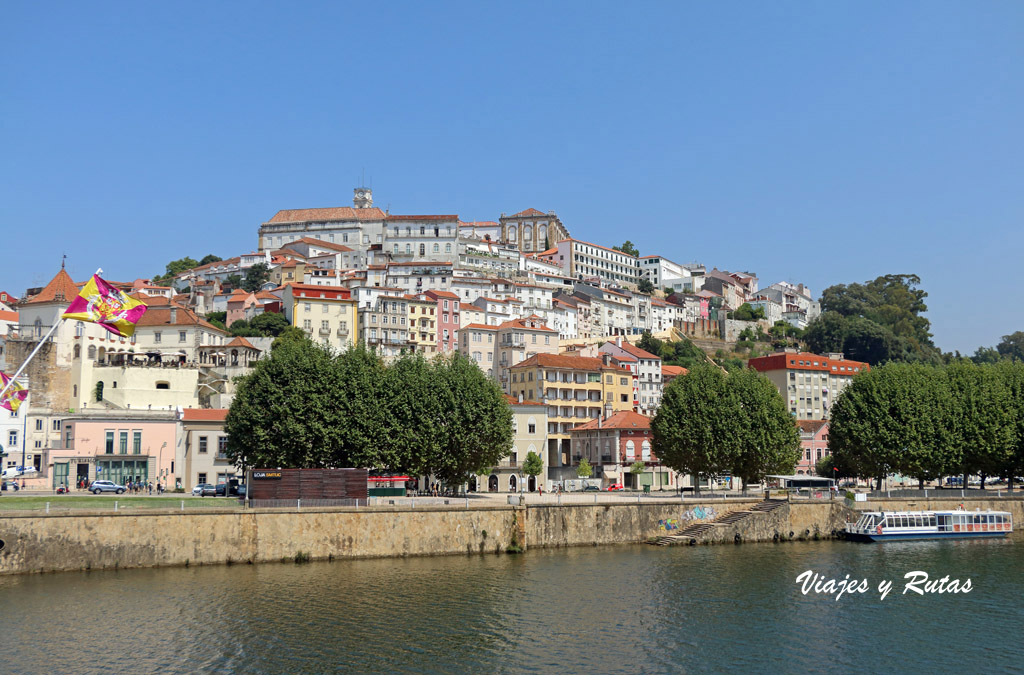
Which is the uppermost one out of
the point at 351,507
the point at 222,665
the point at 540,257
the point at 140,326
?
the point at 540,257

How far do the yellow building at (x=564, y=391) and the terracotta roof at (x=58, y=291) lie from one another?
48.0m

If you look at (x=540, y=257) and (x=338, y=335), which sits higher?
(x=540, y=257)

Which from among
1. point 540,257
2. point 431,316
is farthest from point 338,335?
point 540,257

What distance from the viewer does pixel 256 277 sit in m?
151

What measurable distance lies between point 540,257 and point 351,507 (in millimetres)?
138361

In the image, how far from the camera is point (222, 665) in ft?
90.8

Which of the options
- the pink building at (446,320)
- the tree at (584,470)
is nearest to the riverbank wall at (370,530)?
the tree at (584,470)

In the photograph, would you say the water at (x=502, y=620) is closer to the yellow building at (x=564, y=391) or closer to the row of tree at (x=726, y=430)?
the row of tree at (x=726, y=430)

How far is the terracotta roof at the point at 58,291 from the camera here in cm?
8988

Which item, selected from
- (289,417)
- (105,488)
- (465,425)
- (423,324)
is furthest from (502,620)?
(423,324)

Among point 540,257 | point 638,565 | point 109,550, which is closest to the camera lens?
point 109,550

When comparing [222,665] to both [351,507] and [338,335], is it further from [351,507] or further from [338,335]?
[338,335]

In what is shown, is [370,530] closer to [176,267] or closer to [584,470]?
[584,470]

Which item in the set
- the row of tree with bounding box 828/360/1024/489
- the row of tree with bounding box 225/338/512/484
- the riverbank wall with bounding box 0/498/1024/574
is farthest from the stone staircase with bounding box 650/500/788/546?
the row of tree with bounding box 225/338/512/484
